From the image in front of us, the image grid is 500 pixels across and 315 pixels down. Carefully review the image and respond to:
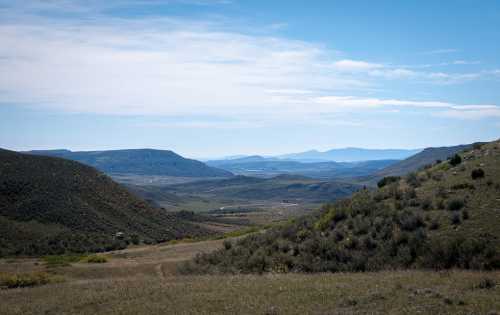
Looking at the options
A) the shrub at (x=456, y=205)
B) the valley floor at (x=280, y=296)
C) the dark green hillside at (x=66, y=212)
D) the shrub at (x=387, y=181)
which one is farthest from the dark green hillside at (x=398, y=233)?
the dark green hillside at (x=66, y=212)

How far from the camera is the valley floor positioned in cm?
1128

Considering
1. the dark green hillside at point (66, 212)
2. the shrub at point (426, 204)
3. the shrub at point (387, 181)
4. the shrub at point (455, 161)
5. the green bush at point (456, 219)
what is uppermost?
the shrub at point (455, 161)

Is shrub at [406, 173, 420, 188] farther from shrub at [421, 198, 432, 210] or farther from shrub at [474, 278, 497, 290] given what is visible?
shrub at [474, 278, 497, 290]

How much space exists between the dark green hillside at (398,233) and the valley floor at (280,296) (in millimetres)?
2140

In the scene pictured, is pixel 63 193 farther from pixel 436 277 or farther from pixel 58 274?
pixel 436 277

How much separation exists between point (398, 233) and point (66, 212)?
39130mm

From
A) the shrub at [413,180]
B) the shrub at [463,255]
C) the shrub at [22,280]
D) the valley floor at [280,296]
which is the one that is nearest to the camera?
the valley floor at [280,296]

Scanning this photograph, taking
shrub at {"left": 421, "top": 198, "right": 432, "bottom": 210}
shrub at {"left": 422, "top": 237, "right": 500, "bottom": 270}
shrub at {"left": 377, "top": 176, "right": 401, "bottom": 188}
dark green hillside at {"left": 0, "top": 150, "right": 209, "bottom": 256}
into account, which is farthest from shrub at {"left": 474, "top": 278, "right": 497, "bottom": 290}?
dark green hillside at {"left": 0, "top": 150, "right": 209, "bottom": 256}

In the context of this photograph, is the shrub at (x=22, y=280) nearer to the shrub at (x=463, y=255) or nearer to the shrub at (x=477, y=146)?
the shrub at (x=463, y=255)

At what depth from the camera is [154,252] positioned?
31.7 m

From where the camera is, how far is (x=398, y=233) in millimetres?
19406

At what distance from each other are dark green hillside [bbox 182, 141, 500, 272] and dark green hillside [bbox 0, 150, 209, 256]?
68.0 ft

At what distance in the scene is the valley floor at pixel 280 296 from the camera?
11281mm

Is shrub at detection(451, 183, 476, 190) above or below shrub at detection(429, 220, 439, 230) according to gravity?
above
